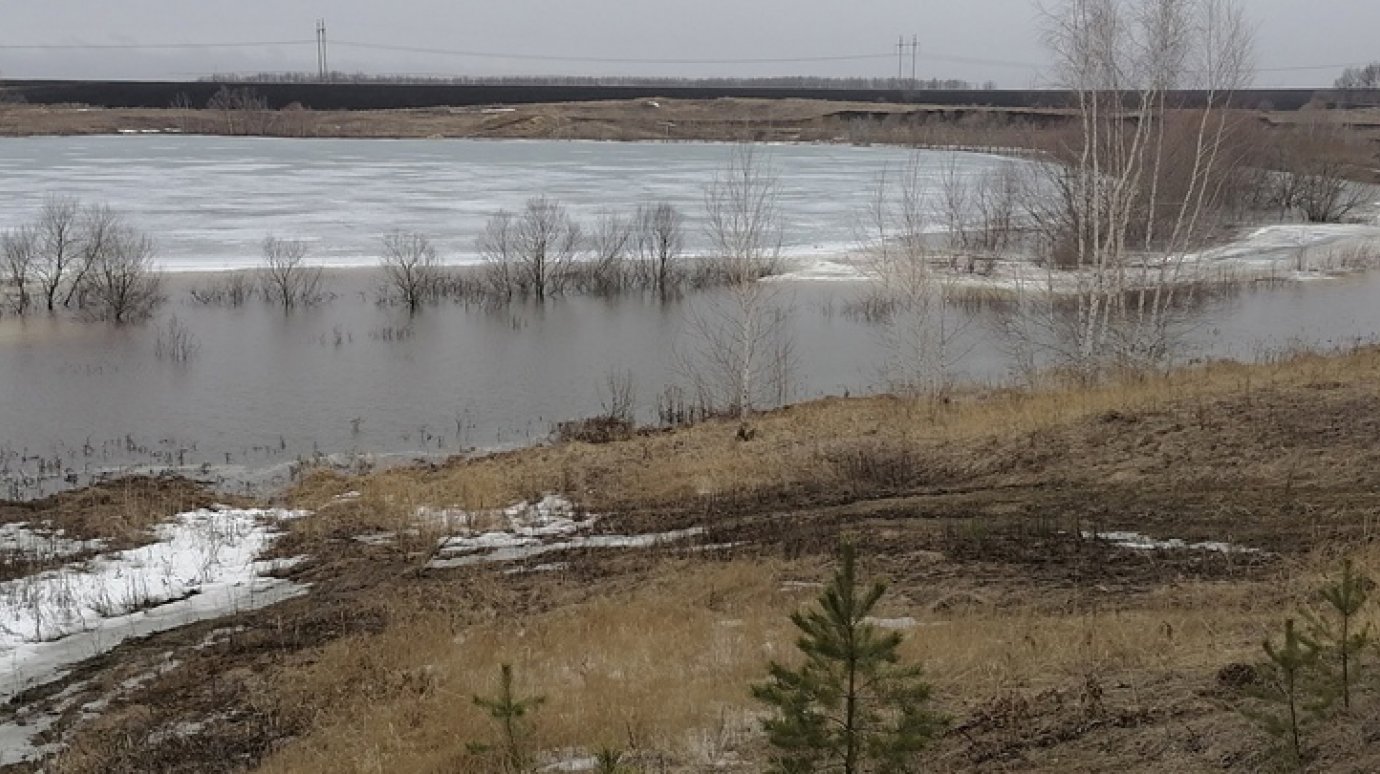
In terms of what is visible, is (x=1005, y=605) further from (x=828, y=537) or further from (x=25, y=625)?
(x=25, y=625)

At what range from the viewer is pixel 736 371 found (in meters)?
20.4

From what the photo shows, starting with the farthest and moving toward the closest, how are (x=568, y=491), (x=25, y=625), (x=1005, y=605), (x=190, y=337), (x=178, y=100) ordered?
(x=178, y=100)
(x=190, y=337)
(x=568, y=491)
(x=25, y=625)
(x=1005, y=605)

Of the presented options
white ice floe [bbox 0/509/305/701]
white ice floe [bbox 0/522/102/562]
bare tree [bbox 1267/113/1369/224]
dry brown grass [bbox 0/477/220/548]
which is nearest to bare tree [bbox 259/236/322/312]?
dry brown grass [bbox 0/477/220/548]

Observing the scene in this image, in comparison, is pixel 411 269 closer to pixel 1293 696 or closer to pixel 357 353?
pixel 357 353

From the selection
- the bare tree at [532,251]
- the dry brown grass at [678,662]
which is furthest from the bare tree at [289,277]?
the dry brown grass at [678,662]

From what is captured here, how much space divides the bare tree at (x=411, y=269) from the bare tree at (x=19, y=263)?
7785 millimetres

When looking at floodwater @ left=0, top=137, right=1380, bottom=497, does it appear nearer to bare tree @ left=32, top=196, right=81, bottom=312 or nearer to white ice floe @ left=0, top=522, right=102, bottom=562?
bare tree @ left=32, top=196, right=81, bottom=312

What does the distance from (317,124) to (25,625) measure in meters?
74.3

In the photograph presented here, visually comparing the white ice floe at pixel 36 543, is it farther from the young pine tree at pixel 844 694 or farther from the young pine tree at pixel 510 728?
the young pine tree at pixel 844 694

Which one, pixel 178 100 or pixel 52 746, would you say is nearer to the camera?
pixel 52 746

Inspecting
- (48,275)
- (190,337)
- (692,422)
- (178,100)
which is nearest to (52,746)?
(692,422)

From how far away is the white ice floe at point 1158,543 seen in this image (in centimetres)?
864

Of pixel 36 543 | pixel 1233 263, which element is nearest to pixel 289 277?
pixel 36 543

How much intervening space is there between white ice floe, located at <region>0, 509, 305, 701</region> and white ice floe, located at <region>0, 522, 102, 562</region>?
0.49m
